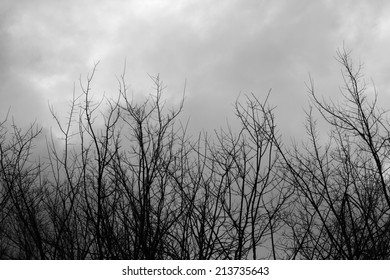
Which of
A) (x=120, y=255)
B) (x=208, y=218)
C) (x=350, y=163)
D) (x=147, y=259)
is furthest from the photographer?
(x=350, y=163)

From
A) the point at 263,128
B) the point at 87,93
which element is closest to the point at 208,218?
the point at 263,128

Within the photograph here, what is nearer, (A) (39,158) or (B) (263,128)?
(B) (263,128)

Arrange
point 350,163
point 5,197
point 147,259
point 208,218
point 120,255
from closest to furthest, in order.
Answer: point 147,259 → point 120,255 → point 208,218 → point 5,197 → point 350,163

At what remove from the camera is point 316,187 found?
481cm

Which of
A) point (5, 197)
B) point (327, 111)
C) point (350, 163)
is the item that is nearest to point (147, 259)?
point (5, 197)

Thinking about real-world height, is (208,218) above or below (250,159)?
below

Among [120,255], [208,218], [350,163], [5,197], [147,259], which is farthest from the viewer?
[350,163]

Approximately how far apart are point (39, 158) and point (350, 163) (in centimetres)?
400

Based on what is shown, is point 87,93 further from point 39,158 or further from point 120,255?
point 120,255

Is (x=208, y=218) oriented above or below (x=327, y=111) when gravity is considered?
below

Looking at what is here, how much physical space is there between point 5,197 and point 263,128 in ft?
10.3

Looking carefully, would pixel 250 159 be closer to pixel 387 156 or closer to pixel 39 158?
pixel 387 156
